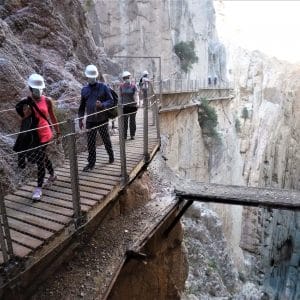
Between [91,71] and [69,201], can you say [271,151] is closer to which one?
[91,71]

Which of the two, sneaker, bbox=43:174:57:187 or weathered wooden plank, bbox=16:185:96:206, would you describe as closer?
weathered wooden plank, bbox=16:185:96:206

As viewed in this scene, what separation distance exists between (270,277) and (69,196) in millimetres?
27424

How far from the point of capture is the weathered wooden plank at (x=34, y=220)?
4043mm

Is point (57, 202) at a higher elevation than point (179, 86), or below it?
below

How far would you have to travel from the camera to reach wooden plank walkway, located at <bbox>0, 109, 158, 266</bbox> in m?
3.82

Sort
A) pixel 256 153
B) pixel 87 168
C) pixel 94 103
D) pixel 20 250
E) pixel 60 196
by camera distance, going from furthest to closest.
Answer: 1. pixel 256 153
2. pixel 87 168
3. pixel 94 103
4. pixel 60 196
5. pixel 20 250

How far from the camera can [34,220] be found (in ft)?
13.9

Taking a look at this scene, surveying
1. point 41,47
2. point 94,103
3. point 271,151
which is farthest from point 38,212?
point 271,151

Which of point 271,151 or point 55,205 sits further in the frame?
point 271,151

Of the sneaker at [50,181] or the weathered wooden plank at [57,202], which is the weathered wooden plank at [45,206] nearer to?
the weathered wooden plank at [57,202]

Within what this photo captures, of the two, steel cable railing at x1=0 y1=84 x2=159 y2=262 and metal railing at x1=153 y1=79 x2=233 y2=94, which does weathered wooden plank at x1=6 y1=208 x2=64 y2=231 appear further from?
metal railing at x1=153 y1=79 x2=233 y2=94

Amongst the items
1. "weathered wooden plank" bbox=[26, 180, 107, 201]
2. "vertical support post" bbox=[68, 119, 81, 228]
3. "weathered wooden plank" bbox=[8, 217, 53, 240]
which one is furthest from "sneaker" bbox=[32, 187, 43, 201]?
"vertical support post" bbox=[68, 119, 81, 228]

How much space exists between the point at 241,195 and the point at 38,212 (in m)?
4.70

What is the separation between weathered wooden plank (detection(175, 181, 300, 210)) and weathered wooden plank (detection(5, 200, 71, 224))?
12.4ft
